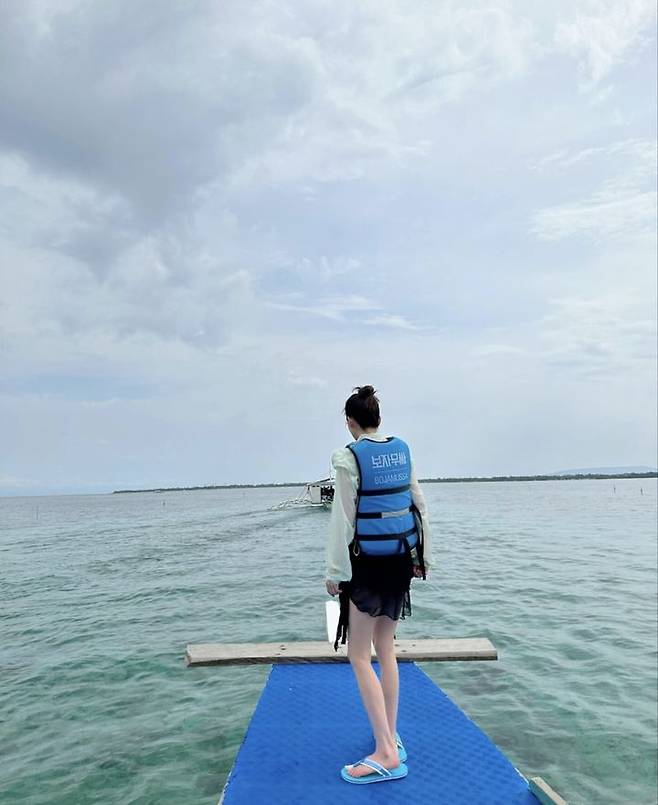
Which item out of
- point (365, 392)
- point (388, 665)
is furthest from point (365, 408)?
point (388, 665)

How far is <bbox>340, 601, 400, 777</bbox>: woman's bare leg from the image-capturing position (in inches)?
175

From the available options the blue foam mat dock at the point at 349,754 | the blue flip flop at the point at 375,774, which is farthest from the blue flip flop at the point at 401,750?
the blue flip flop at the point at 375,774

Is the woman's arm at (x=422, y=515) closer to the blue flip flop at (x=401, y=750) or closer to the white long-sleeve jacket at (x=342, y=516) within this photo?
the white long-sleeve jacket at (x=342, y=516)

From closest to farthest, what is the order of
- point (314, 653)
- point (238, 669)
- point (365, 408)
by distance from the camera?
point (365, 408) < point (314, 653) < point (238, 669)

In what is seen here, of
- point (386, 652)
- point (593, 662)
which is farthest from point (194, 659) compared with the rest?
point (593, 662)

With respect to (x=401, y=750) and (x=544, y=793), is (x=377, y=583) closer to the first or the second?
(x=401, y=750)

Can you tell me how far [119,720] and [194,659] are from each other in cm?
179

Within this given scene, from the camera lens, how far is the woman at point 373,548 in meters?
4.36

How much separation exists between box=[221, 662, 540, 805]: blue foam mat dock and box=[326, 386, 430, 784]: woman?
0.66 feet

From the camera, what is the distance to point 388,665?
4719 mm

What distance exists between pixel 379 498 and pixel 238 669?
7.32 meters

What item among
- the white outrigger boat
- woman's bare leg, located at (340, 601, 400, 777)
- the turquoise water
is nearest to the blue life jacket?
woman's bare leg, located at (340, 601, 400, 777)

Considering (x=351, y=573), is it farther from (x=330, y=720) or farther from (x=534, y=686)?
(x=534, y=686)

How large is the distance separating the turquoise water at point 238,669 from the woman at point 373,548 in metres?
2.77
